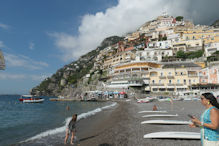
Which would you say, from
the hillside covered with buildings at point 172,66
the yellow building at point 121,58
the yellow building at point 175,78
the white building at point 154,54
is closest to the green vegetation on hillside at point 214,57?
the hillside covered with buildings at point 172,66

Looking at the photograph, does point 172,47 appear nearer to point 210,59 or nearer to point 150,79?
point 210,59

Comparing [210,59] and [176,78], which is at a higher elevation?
[210,59]

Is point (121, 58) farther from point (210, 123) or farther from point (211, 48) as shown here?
point (210, 123)

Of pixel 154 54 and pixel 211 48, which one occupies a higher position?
pixel 154 54

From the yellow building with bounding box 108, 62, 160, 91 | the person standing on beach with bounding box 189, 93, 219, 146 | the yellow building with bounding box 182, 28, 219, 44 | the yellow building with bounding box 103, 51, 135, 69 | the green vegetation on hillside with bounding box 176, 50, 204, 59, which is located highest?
the yellow building with bounding box 182, 28, 219, 44

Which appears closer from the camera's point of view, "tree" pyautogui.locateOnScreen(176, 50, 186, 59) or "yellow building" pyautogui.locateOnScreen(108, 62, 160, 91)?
"yellow building" pyautogui.locateOnScreen(108, 62, 160, 91)

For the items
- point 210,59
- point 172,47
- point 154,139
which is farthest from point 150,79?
point 154,139

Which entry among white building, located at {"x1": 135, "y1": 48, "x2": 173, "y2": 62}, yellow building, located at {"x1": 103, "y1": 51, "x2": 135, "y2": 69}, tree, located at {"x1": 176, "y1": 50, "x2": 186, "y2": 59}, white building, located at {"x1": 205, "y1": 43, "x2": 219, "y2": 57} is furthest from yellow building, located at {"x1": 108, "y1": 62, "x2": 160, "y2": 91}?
white building, located at {"x1": 205, "y1": 43, "x2": 219, "y2": 57}

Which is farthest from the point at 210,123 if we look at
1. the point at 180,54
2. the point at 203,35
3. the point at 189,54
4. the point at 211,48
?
the point at 203,35

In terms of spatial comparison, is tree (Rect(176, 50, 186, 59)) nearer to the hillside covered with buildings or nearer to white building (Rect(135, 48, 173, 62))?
the hillside covered with buildings

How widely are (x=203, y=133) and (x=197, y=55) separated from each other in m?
57.4

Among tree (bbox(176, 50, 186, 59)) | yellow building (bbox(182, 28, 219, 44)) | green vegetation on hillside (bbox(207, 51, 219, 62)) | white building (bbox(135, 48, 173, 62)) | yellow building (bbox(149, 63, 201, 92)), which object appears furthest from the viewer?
white building (bbox(135, 48, 173, 62))

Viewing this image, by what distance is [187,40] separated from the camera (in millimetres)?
58500

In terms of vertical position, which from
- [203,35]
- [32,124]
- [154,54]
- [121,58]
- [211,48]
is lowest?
[32,124]
